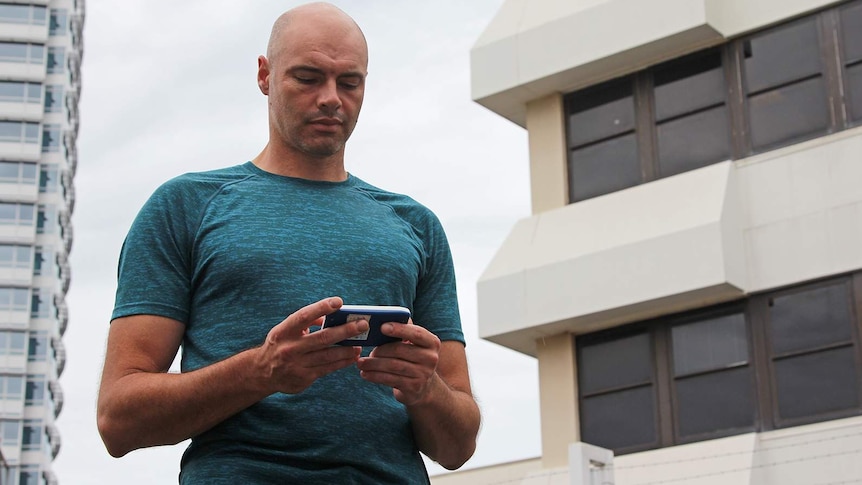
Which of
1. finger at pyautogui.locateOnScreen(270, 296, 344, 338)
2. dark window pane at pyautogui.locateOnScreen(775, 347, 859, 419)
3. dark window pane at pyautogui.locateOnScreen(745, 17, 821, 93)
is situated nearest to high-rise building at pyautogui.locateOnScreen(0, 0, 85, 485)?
dark window pane at pyautogui.locateOnScreen(745, 17, 821, 93)

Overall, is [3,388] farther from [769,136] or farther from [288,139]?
[288,139]

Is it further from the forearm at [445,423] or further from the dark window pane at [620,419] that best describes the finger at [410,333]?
the dark window pane at [620,419]

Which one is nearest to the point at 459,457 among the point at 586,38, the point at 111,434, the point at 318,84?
the point at 111,434

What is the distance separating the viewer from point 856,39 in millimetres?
18641

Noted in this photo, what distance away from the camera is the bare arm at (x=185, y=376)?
2.77m

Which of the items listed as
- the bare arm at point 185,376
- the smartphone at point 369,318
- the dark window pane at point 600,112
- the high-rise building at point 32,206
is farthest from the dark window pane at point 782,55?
the high-rise building at point 32,206

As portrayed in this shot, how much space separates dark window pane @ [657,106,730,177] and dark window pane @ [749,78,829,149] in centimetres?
46

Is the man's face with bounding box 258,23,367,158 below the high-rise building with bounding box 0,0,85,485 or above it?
below

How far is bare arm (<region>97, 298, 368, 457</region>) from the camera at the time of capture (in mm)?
2771

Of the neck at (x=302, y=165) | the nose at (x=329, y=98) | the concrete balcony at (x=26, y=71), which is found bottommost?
the neck at (x=302, y=165)

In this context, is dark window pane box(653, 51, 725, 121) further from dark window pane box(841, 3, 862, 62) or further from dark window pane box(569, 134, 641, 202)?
dark window pane box(841, 3, 862, 62)

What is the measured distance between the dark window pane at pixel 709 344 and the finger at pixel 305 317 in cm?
1653

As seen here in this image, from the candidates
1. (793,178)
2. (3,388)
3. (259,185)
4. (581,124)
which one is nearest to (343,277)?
(259,185)

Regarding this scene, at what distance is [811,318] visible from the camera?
1839cm
